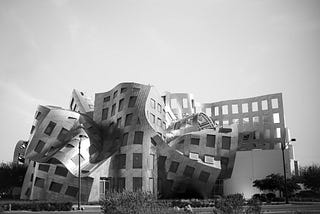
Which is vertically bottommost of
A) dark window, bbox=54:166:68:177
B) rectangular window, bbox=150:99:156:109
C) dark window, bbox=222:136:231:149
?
dark window, bbox=54:166:68:177

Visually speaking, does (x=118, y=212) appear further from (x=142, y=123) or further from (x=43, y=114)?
(x=43, y=114)

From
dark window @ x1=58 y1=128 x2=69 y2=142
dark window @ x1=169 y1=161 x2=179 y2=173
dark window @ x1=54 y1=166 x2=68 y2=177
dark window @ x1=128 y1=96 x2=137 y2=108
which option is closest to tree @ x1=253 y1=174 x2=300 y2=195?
dark window @ x1=169 y1=161 x2=179 y2=173

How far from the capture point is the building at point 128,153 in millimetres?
57438

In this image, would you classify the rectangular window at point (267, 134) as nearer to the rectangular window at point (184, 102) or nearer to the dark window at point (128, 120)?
the rectangular window at point (184, 102)

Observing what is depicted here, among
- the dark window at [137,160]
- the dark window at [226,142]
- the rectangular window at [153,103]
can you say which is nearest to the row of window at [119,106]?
the rectangular window at [153,103]

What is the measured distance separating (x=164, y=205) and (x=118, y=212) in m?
3.41

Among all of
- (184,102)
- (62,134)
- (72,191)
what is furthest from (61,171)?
(184,102)

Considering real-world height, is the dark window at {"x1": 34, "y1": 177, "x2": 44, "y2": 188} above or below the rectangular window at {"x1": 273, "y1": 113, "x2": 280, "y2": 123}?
below

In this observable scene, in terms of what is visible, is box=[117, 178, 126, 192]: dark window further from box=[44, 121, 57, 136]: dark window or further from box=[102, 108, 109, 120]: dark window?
box=[44, 121, 57, 136]: dark window

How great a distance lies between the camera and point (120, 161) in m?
62.1

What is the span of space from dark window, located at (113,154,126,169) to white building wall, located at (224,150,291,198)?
71.2ft

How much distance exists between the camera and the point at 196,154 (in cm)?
6562

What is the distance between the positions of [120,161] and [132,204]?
140 feet

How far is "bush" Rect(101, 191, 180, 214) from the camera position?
1947cm
